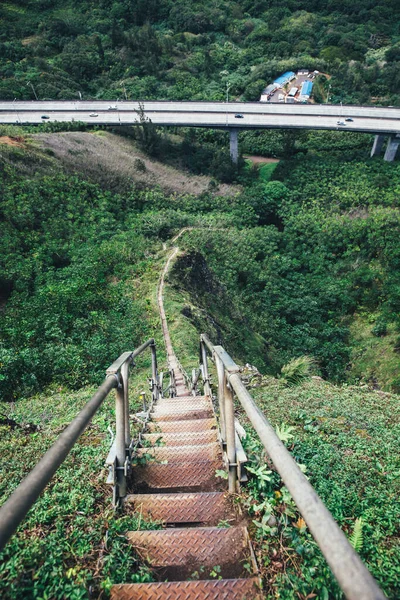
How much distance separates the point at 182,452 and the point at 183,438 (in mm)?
467

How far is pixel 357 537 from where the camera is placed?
2633 millimetres

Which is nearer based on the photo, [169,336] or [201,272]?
[169,336]

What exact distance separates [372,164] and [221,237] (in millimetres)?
18714

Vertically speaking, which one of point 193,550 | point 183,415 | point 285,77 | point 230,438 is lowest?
point 183,415

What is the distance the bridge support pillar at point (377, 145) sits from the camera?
3443 cm

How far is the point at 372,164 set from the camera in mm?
33406

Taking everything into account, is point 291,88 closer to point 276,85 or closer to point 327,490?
point 276,85

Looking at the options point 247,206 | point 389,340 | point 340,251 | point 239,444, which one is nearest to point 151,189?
point 247,206

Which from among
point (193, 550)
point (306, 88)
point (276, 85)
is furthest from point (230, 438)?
point (276, 85)

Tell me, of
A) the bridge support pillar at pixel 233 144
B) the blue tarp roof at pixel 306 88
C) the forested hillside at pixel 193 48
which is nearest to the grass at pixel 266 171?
the bridge support pillar at pixel 233 144

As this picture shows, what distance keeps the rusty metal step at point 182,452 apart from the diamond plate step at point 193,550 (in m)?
0.93

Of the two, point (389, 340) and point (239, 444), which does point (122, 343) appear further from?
point (389, 340)

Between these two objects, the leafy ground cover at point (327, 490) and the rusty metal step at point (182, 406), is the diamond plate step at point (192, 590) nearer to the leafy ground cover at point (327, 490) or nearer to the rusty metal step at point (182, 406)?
the leafy ground cover at point (327, 490)

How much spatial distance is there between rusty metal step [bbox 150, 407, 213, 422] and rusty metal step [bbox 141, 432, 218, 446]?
48.0 inches
